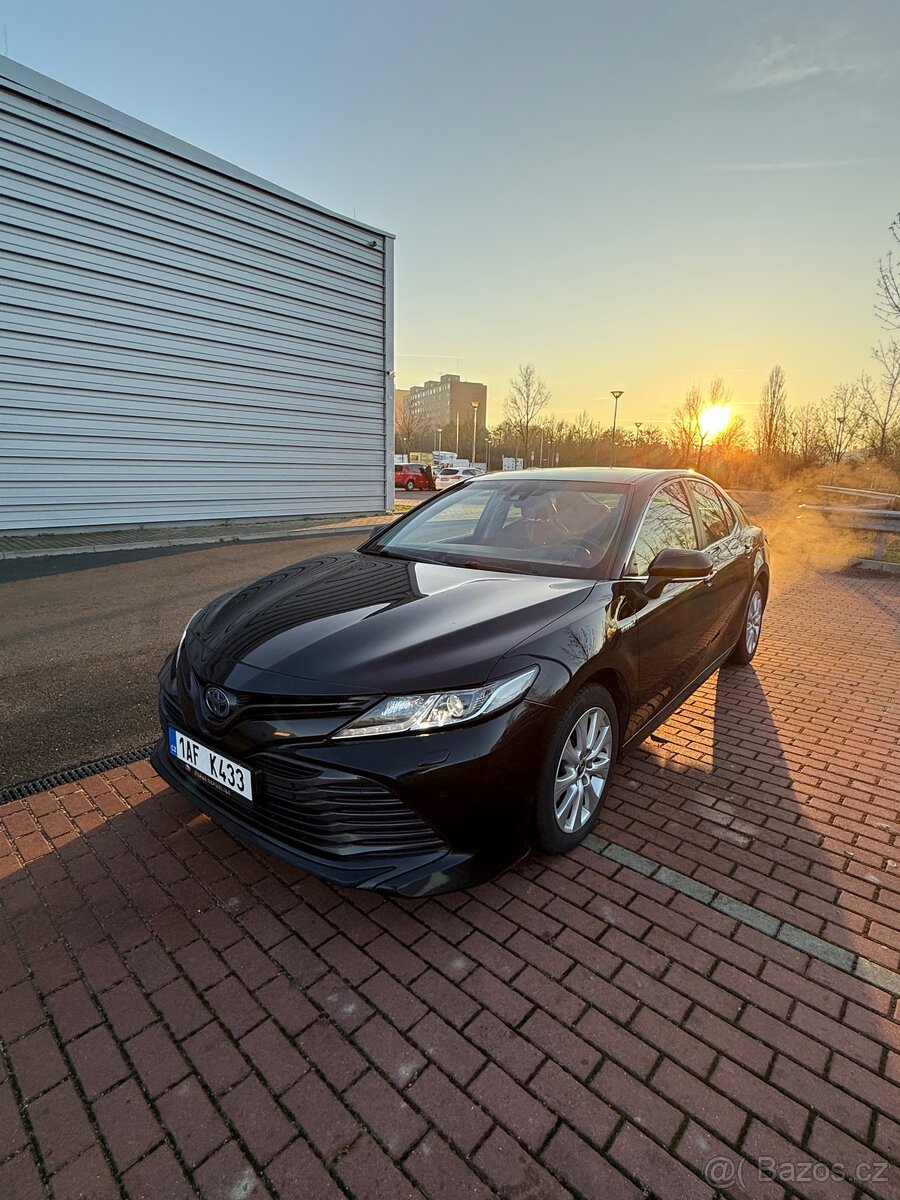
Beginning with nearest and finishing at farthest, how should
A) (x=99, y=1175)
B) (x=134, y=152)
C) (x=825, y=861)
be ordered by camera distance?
(x=99, y=1175), (x=825, y=861), (x=134, y=152)

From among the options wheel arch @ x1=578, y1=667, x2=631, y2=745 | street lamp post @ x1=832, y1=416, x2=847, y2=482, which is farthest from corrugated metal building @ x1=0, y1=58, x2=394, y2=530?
street lamp post @ x1=832, y1=416, x2=847, y2=482

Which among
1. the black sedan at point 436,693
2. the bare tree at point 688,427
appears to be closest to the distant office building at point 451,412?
the bare tree at point 688,427

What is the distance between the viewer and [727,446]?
116 feet

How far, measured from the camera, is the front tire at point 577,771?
223 cm

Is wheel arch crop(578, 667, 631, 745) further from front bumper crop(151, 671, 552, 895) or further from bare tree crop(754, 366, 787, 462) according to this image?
bare tree crop(754, 366, 787, 462)

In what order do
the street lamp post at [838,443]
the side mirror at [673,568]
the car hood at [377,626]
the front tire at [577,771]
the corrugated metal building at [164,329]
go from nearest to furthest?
1. the car hood at [377,626]
2. the front tire at [577,771]
3. the side mirror at [673,568]
4. the corrugated metal building at [164,329]
5. the street lamp post at [838,443]

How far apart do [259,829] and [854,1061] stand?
1.90m

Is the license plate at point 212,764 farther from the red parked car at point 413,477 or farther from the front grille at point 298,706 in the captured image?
the red parked car at point 413,477

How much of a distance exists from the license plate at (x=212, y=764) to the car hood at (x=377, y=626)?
280 mm

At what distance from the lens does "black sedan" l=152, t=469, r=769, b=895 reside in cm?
193

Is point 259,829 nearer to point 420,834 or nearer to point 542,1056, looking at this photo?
point 420,834

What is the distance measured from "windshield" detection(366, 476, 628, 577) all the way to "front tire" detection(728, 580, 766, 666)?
2030mm

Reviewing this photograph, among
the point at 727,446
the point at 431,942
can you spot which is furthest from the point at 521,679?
the point at 727,446

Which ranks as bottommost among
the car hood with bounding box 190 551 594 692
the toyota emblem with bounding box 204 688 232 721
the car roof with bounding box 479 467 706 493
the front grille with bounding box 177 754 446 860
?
the front grille with bounding box 177 754 446 860
